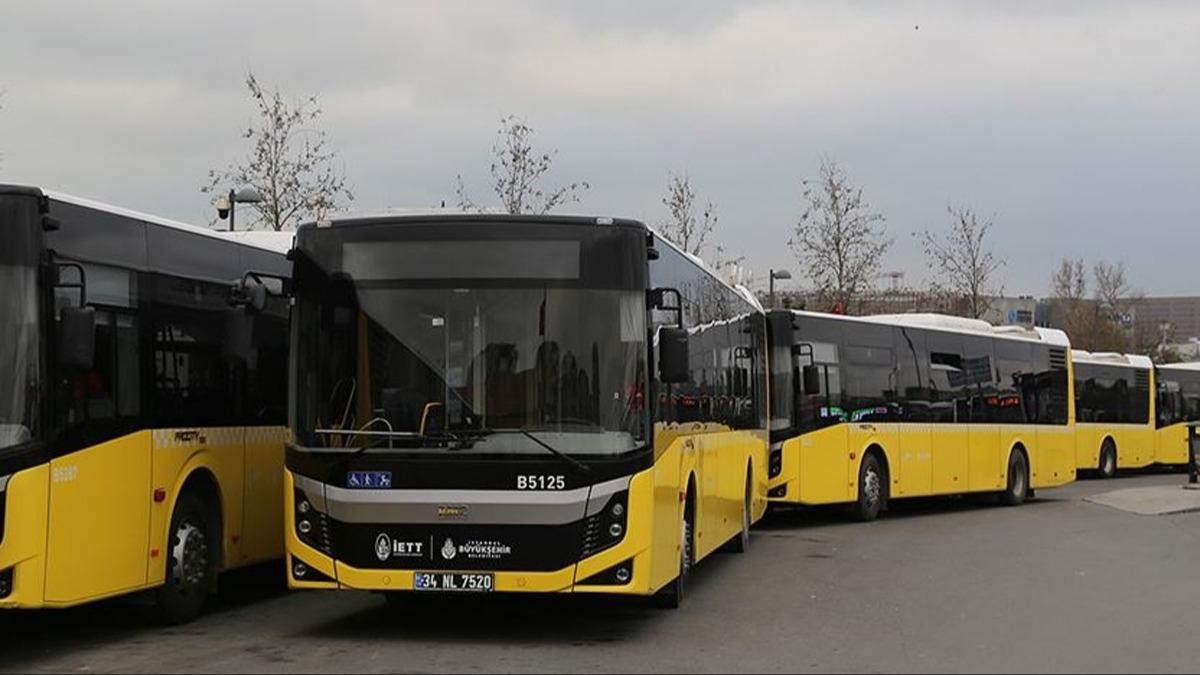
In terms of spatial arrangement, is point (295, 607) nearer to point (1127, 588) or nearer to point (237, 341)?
point (237, 341)

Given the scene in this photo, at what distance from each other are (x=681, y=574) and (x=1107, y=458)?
99.9 feet

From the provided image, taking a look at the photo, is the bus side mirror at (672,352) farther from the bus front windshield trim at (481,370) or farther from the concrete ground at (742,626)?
the concrete ground at (742,626)

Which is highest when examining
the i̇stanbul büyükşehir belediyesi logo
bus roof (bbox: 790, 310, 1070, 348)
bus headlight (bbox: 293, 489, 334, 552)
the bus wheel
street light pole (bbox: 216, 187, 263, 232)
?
street light pole (bbox: 216, 187, 263, 232)

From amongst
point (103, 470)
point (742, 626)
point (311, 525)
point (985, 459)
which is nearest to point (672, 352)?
point (742, 626)

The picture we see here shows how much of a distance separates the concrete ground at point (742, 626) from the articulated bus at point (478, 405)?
0.66m

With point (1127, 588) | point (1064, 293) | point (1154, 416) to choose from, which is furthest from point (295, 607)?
point (1064, 293)

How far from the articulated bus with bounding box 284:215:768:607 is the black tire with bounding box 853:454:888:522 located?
12.2 m

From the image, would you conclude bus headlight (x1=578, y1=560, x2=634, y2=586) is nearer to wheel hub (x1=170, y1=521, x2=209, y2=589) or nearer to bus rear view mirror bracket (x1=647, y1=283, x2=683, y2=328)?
bus rear view mirror bracket (x1=647, y1=283, x2=683, y2=328)

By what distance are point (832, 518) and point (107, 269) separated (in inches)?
620

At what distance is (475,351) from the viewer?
34.3 ft

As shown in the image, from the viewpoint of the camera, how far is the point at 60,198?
9812 mm

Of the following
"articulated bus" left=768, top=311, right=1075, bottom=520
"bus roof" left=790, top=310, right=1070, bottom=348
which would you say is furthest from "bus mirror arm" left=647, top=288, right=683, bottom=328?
"bus roof" left=790, top=310, right=1070, bottom=348

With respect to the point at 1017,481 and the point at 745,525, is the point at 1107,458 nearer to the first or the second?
the point at 1017,481

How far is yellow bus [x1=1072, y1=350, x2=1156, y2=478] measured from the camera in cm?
3816
